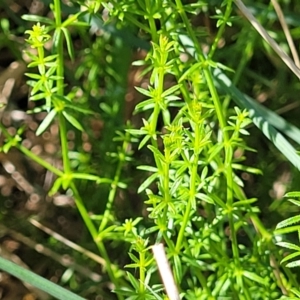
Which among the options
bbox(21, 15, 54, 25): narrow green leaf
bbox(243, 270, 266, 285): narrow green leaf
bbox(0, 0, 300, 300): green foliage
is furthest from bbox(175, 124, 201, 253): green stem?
bbox(21, 15, 54, 25): narrow green leaf

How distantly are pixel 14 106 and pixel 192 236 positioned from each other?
583 millimetres

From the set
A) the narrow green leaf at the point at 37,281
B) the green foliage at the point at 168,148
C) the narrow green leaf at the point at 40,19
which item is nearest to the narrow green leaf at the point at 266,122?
the green foliage at the point at 168,148

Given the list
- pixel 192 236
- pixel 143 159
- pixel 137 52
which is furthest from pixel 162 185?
pixel 137 52

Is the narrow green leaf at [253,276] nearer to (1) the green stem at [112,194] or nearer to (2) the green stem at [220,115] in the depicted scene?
(2) the green stem at [220,115]

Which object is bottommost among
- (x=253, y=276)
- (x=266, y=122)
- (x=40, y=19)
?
(x=253, y=276)

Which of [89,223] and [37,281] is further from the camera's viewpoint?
[89,223]

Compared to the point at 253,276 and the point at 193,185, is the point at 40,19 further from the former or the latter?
the point at 253,276

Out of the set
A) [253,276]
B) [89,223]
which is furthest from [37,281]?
[253,276]

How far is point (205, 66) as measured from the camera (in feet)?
3.02

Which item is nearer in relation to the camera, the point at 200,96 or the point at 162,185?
the point at 162,185

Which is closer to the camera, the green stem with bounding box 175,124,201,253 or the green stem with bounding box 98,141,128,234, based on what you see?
the green stem with bounding box 175,124,201,253

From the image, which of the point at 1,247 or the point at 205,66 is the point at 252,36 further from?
the point at 1,247

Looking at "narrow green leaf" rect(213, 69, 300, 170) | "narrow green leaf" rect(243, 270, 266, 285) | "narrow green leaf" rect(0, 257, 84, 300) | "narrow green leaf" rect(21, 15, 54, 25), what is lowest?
"narrow green leaf" rect(243, 270, 266, 285)

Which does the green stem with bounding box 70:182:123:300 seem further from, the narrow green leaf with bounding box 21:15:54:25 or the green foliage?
the narrow green leaf with bounding box 21:15:54:25
